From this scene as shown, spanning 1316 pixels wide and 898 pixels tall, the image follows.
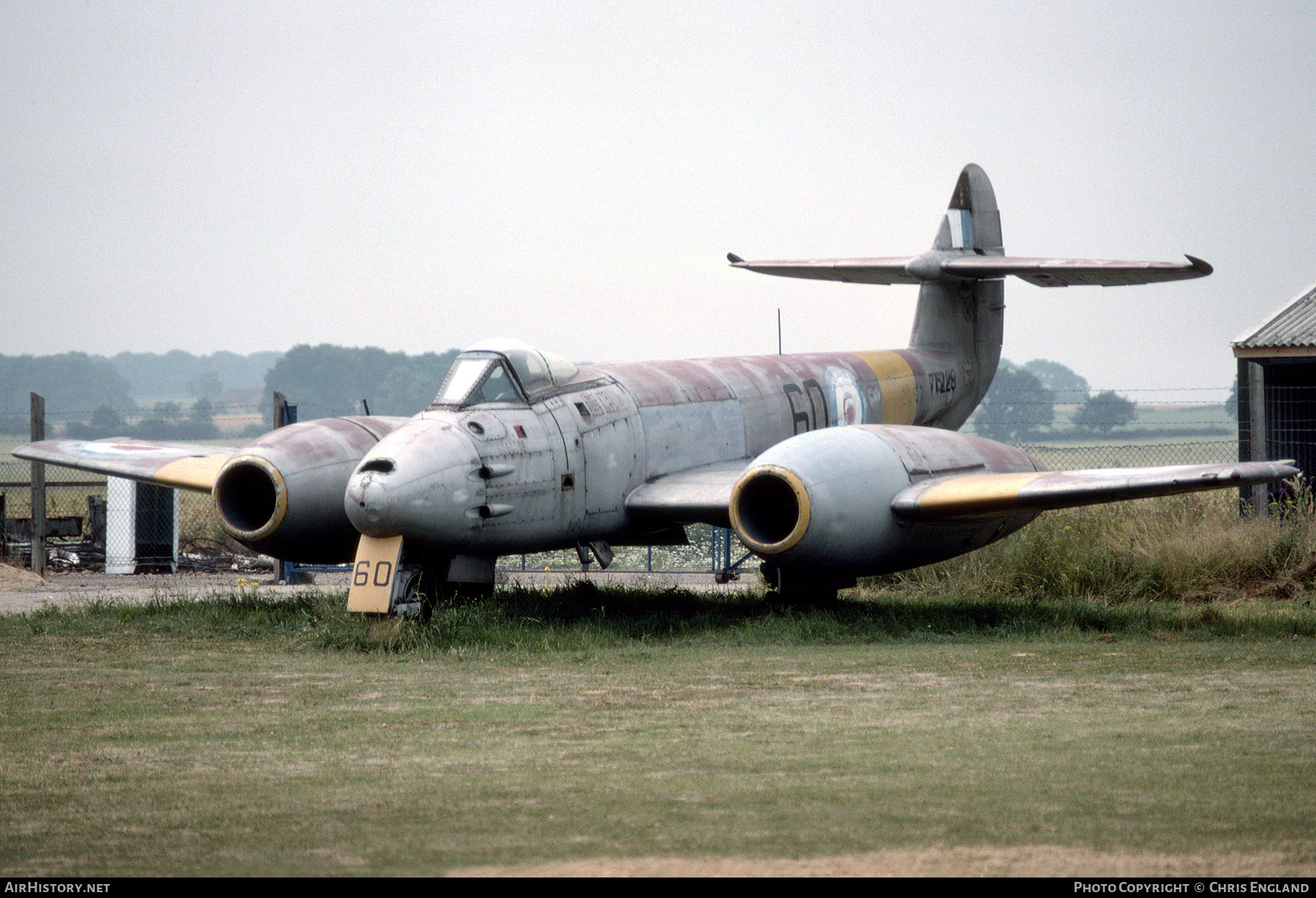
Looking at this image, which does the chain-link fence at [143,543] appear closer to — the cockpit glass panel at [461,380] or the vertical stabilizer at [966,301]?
the vertical stabilizer at [966,301]

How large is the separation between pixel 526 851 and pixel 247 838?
1.07m

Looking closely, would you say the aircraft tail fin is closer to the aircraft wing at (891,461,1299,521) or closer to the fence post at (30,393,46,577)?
the aircraft wing at (891,461,1299,521)

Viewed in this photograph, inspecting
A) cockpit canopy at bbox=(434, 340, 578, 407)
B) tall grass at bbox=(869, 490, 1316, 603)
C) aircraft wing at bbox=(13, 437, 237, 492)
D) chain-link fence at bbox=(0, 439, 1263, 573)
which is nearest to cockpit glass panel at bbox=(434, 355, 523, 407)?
cockpit canopy at bbox=(434, 340, 578, 407)

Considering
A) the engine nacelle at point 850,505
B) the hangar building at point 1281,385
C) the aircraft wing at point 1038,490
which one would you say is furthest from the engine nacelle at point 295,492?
the hangar building at point 1281,385

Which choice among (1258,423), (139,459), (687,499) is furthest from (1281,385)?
(139,459)

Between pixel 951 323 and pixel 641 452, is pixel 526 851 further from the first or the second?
pixel 951 323

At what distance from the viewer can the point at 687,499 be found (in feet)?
42.2

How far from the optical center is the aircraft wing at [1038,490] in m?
11.1

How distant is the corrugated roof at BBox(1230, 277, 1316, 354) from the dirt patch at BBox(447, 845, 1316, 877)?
14.6 m

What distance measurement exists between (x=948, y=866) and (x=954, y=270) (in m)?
13.3

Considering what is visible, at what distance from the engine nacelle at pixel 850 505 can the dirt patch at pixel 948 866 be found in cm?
655

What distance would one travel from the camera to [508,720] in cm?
775

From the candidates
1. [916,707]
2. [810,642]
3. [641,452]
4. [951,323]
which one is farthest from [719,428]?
[916,707]

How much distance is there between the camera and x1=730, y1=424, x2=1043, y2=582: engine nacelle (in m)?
11.3
